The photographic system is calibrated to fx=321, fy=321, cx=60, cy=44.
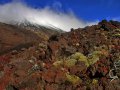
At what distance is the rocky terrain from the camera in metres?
26.7

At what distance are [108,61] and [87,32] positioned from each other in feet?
42.3

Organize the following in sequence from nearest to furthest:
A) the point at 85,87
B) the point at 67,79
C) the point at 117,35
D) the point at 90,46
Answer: the point at 85,87
the point at 67,79
the point at 90,46
the point at 117,35

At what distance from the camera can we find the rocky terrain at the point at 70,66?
1053 inches

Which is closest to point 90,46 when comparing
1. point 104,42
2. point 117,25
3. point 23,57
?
point 104,42

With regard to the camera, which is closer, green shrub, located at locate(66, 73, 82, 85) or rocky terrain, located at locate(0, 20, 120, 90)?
rocky terrain, located at locate(0, 20, 120, 90)

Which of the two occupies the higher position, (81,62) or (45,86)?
(81,62)

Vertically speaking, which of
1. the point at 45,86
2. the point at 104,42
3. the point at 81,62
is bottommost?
the point at 45,86

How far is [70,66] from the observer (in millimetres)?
29906

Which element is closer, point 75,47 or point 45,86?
point 45,86

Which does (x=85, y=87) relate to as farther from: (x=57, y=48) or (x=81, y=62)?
(x=57, y=48)

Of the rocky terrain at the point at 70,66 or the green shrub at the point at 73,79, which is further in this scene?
the green shrub at the point at 73,79

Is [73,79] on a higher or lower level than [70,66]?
lower

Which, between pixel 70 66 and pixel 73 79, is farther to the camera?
pixel 70 66

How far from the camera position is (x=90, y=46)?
34.9 m
